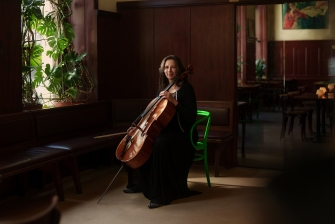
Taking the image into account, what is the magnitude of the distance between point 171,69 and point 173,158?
0.88 m

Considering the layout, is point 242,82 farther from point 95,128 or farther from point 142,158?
point 142,158

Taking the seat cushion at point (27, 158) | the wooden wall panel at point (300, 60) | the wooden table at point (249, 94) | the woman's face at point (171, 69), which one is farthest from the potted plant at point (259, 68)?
the seat cushion at point (27, 158)

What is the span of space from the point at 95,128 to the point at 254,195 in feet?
7.36

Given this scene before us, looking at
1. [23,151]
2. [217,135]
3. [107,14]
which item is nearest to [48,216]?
[23,151]

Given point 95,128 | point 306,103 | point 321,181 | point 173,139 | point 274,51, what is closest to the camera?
point 321,181

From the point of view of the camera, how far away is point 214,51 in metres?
6.70

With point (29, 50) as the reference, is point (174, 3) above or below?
above

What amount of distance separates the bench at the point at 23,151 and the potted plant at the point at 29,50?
0.40 meters

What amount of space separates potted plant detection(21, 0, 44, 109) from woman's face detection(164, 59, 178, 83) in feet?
4.70

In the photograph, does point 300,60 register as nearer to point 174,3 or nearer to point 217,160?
point 174,3

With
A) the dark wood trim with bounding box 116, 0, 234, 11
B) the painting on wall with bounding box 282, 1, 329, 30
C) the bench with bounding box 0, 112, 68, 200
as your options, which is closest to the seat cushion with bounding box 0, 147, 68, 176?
the bench with bounding box 0, 112, 68, 200

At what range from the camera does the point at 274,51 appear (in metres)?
14.9

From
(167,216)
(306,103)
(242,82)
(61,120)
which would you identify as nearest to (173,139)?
(167,216)

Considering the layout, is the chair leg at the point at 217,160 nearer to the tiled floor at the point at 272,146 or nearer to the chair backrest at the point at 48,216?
the tiled floor at the point at 272,146
